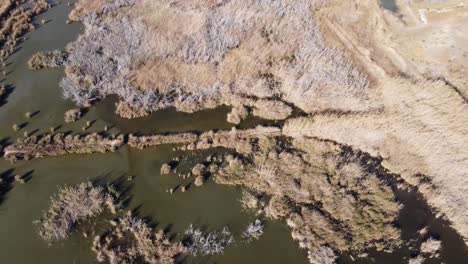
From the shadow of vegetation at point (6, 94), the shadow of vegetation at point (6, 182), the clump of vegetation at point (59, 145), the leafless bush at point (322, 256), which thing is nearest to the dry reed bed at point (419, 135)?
the leafless bush at point (322, 256)

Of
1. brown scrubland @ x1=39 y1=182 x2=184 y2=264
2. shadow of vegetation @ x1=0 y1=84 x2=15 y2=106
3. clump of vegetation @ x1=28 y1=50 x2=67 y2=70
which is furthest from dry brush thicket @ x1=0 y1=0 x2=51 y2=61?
brown scrubland @ x1=39 y1=182 x2=184 y2=264

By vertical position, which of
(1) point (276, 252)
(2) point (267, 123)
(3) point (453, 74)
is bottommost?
(1) point (276, 252)

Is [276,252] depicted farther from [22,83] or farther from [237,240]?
[22,83]

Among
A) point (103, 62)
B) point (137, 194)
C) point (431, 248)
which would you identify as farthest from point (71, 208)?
point (431, 248)

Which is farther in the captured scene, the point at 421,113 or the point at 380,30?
the point at 380,30

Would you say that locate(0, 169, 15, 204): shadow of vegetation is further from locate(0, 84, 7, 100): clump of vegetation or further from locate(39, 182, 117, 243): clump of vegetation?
locate(0, 84, 7, 100): clump of vegetation

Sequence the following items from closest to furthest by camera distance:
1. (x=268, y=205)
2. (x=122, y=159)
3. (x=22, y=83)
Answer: (x=268, y=205), (x=122, y=159), (x=22, y=83)

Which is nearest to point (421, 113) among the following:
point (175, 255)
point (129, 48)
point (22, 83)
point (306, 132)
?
point (306, 132)

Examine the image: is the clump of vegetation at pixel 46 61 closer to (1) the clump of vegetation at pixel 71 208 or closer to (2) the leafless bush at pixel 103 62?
(2) the leafless bush at pixel 103 62
